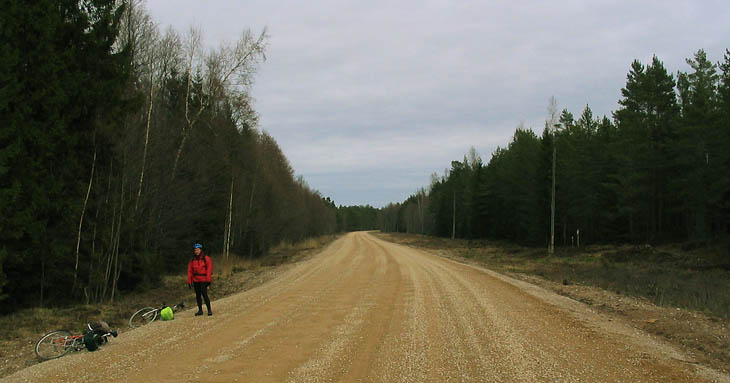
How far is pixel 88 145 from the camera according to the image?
46.9 ft

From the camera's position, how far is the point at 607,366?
21.6 ft

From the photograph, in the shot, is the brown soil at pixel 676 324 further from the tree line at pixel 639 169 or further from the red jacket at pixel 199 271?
the tree line at pixel 639 169

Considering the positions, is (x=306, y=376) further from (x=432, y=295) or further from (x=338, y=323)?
(x=432, y=295)

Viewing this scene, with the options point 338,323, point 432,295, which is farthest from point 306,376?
point 432,295

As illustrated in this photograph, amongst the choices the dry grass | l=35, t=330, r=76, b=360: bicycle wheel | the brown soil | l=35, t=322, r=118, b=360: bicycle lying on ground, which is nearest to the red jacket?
the dry grass

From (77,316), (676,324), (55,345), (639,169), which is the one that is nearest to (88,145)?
(77,316)

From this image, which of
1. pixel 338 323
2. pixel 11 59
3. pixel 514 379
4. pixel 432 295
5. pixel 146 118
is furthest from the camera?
pixel 146 118

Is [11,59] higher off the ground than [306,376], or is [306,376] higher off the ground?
[11,59]

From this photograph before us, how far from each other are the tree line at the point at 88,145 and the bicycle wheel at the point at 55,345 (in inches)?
169

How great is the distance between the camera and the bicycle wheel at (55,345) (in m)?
7.56

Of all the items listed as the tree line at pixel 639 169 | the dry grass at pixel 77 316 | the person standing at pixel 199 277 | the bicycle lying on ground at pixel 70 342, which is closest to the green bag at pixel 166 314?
the person standing at pixel 199 277

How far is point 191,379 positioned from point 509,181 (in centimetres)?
5572

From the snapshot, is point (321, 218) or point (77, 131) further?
point (321, 218)

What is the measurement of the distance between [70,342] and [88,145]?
8295 millimetres
